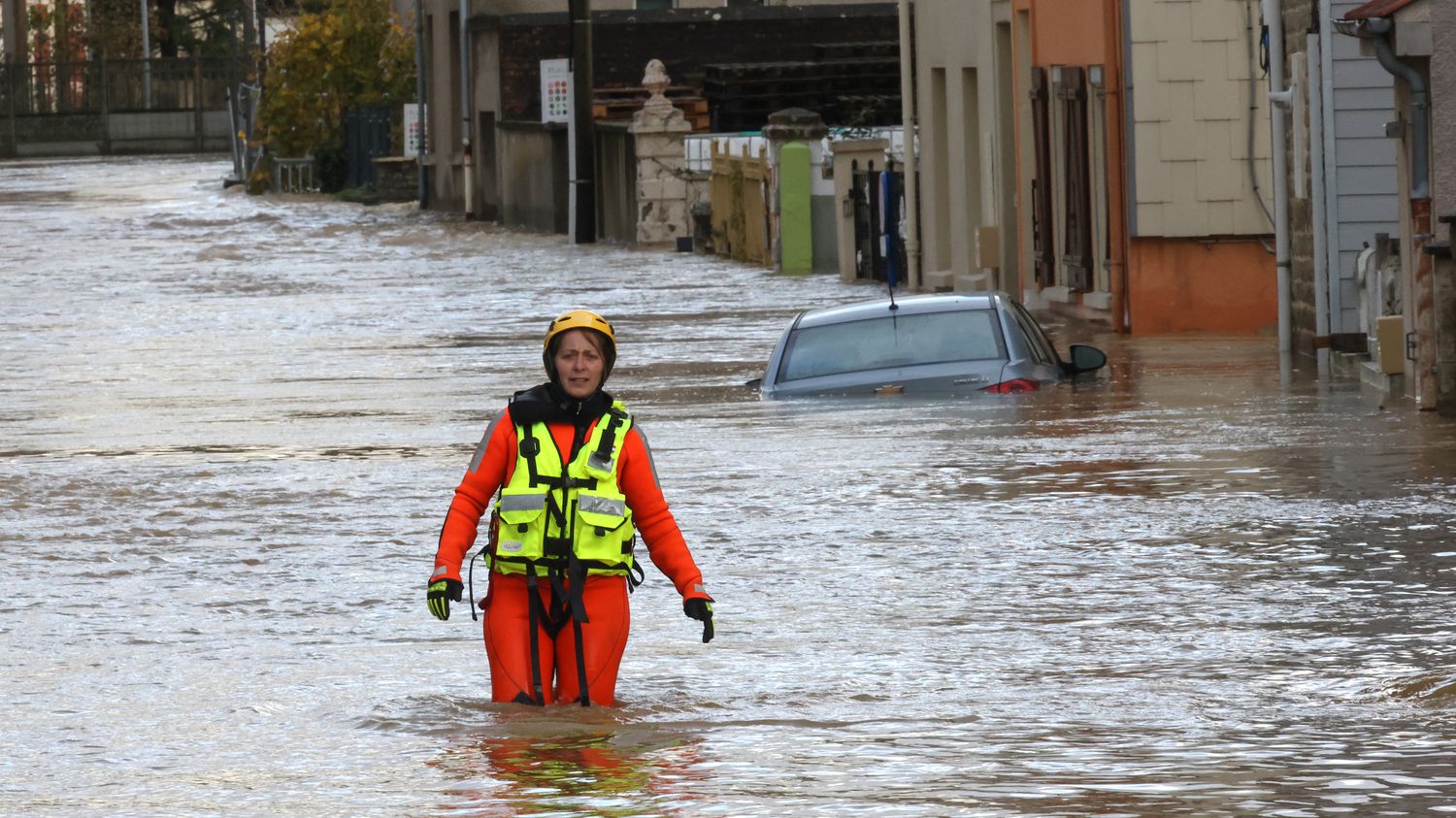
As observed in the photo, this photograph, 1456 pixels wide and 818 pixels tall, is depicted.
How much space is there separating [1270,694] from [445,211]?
53254 mm

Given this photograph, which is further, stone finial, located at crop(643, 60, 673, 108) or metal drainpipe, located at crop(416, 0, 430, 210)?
metal drainpipe, located at crop(416, 0, 430, 210)

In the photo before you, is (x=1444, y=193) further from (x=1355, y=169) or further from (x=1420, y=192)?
(x=1355, y=169)

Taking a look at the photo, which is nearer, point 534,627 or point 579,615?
point 579,615

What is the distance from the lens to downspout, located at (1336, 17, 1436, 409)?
1667 centimetres

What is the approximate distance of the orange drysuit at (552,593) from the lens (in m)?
7.90

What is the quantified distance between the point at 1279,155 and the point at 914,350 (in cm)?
529

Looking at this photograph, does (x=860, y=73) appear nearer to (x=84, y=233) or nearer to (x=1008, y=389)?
(x=84, y=233)

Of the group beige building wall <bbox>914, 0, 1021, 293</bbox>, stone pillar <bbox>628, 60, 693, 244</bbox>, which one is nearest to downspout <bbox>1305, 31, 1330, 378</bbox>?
beige building wall <bbox>914, 0, 1021, 293</bbox>

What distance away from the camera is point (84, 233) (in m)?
50.5

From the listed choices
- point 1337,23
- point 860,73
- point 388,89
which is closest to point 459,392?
point 1337,23

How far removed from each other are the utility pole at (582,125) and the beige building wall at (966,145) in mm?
14923

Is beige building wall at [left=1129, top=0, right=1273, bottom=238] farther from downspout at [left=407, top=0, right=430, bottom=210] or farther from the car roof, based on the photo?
downspout at [left=407, top=0, right=430, bottom=210]

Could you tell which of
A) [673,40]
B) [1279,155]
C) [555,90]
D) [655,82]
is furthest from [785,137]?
[673,40]

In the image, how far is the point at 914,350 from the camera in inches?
716
